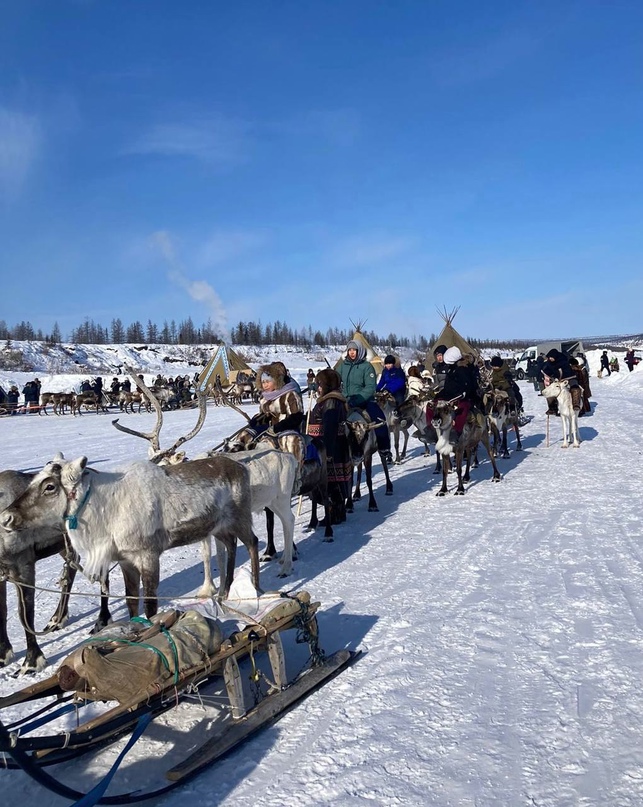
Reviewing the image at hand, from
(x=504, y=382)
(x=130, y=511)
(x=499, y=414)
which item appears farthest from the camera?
(x=504, y=382)

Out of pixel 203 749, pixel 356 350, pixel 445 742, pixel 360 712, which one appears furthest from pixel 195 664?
A: pixel 356 350

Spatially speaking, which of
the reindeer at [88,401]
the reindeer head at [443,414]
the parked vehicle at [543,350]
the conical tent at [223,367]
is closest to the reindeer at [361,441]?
the reindeer head at [443,414]

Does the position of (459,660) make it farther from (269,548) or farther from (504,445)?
(504,445)

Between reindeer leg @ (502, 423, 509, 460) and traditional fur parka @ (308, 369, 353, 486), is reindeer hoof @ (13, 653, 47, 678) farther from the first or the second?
reindeer leg @ (502, 423, 509, 460)

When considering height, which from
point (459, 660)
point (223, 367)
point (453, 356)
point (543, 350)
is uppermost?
point (223, 367)

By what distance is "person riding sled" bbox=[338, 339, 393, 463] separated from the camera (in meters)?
9.66

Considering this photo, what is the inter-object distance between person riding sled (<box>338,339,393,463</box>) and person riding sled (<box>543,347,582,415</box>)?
18.8 feet

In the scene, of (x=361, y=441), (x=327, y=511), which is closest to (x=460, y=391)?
(x=361, y=441)

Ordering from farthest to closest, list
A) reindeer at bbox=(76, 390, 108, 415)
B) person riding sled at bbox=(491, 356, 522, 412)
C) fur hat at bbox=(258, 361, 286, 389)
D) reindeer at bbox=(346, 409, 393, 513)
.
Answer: reindeer at bbox=(76, 390, 108, 415) → person riding sled at bbox=(491, 356, 522, 412) → reindeer at bbox=(346, 409, 393, 513) → fur hat at bbox=(258, 361, 286, 389)

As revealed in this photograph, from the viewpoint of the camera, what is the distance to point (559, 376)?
1426 cm

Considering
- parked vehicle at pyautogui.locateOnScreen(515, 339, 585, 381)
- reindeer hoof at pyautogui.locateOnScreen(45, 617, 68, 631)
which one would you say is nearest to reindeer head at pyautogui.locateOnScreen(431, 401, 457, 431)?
reindeer hoof at pyautogui.locateOnScreen(45, 617, 68, 631)

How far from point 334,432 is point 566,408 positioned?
24.8ft

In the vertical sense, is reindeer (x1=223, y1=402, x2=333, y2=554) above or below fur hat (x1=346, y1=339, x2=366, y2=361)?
below

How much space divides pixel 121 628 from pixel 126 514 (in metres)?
1.06
